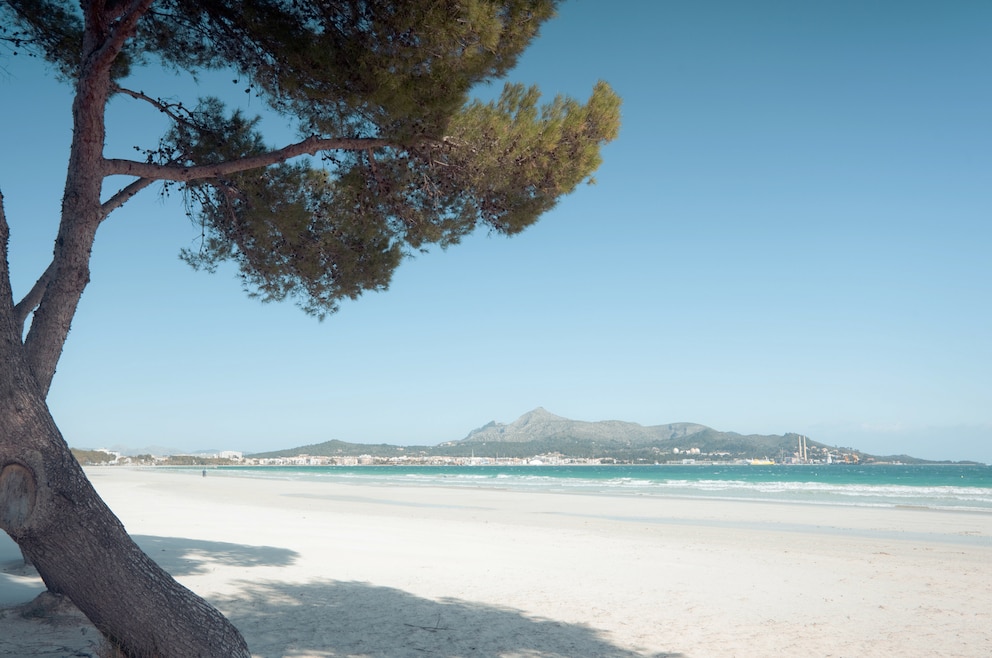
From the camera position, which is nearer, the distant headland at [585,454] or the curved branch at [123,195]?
the curved branch at [123,195]

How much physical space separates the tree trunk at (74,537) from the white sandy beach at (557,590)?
0.83m

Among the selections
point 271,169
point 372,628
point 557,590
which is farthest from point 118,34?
point 557,590

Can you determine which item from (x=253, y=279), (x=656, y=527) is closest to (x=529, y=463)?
(x=656, y=527)

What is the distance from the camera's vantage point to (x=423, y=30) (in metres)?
4.70

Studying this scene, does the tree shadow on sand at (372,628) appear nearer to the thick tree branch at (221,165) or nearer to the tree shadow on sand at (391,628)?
the tree shadow on sand at (391,628)

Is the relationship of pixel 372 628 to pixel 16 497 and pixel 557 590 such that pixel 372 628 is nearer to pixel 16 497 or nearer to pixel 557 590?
pixel 557 590

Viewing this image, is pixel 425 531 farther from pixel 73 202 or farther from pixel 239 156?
pixel 73 202

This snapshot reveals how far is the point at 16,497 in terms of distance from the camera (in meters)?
3.22

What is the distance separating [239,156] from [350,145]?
1.12 meters

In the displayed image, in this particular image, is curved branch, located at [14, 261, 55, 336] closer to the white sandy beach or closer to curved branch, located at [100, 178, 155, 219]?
curved branch, located at [100, 178, 155, 219]

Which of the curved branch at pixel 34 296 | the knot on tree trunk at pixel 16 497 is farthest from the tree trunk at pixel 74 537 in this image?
the curved branch at pixel 34 296

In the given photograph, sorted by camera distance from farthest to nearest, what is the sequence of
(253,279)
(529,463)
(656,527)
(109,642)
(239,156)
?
(529,463)
(656,527)
(253,279)
(239,156)
(109,642)

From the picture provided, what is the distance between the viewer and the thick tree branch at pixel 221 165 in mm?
5043

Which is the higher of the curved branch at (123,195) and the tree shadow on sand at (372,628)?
the curved branch at (123,195)
